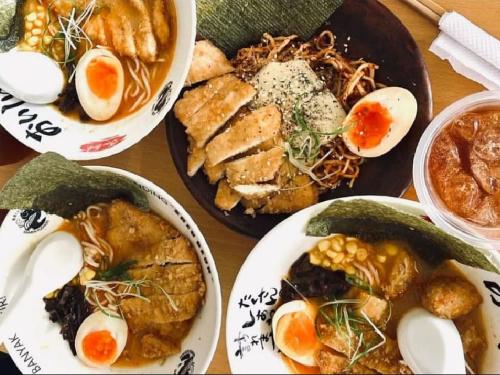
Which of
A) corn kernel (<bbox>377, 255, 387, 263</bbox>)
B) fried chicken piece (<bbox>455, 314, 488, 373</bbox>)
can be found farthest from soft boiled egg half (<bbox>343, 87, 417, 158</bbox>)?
fried chicken piece (<bbox>455, 314, 488, 373</bbox>)

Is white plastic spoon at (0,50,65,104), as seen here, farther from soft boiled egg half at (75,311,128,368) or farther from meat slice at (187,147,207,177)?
soft boiled egg half at (75,311,128,368)

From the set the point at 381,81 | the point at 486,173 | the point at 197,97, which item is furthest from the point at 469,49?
the point at 197,97

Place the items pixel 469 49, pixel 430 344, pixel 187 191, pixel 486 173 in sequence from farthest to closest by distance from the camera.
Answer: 1. pixel 187 191
2. pixel 469 49
3. pixel 486 173
4. pixel 430 344

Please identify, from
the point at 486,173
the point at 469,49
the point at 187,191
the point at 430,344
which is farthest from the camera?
the point at 187,191

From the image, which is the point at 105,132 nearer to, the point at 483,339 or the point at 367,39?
the point at 367,39

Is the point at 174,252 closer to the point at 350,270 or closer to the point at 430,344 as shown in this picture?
the point at 350,270

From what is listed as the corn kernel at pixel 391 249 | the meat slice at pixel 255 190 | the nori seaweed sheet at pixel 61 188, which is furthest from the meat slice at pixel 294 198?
the nori seaweed sheet at pixel 61 188

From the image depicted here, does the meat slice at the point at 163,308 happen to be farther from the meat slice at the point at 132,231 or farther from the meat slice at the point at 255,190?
the meat slice at the point at 255,190

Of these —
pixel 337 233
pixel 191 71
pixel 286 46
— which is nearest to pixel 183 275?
pixel 337 233
